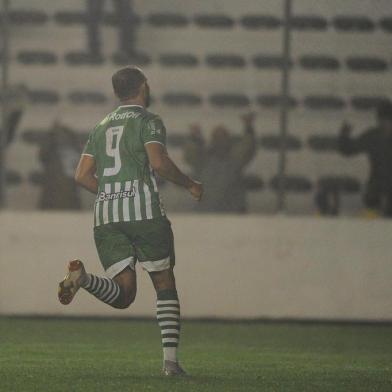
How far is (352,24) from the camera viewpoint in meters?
13.8

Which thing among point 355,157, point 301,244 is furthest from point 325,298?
point 355,157

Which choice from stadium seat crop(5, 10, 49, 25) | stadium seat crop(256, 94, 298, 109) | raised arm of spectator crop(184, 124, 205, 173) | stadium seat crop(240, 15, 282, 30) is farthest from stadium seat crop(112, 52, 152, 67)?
stadium seat crop(256, 94, 298, 109)

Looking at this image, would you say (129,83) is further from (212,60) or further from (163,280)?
(212,60)

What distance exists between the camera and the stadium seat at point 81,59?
555 inches

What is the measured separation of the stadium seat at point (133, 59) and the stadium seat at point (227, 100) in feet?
2.83

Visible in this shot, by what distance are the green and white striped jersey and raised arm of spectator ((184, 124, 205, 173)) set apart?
17.2 feet

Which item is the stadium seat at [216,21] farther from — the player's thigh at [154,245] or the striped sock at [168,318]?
the striped sock at [168,318]

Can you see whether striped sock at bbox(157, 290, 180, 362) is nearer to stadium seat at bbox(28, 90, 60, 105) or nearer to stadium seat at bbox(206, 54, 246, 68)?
stadium seat at bbox(206, 54, 246, 68)

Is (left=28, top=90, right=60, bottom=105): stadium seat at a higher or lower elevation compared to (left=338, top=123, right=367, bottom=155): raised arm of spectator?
higher

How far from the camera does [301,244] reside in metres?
12.1

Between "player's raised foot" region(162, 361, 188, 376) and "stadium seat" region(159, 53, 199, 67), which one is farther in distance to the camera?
"stadium seat" region(159, 53, 199, 67)

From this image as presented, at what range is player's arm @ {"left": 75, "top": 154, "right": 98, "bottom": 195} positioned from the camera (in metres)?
7.45

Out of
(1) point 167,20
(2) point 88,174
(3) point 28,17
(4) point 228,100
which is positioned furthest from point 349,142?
(2) point 88,174

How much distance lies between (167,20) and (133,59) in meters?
0.60
